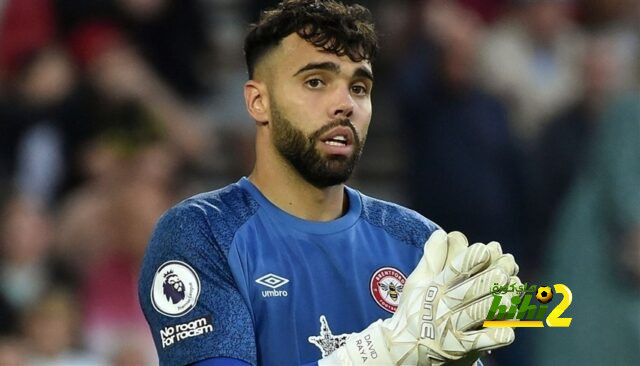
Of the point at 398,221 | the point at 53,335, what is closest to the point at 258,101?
the point at 398,221

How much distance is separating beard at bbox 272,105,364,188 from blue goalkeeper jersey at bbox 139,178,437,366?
0.38 feet

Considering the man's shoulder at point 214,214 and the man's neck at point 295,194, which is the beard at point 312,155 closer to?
the man's neck at point 295,194

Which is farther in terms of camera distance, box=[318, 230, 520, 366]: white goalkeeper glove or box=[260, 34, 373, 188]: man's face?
box=[260, 34, 373, 188]: man's face

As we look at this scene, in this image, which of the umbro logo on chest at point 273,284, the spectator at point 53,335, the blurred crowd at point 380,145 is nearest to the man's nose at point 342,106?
the umbro logo on chest at point 273,284

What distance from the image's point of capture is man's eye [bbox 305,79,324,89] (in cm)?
309

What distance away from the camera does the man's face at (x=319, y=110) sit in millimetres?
3072

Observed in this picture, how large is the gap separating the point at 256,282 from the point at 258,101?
54 cm

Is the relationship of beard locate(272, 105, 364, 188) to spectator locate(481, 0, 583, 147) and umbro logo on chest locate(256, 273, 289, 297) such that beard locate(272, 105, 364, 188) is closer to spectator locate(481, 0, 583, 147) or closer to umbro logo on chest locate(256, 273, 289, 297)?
umbro logo on chest locate(256, 273, 289, 297)

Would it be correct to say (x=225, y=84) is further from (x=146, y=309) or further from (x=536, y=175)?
(x=146, y=309)

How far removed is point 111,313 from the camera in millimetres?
5863

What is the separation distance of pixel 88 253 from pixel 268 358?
3.33 m

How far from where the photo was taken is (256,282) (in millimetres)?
2926

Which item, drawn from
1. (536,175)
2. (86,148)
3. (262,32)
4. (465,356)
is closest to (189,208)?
(262,32)

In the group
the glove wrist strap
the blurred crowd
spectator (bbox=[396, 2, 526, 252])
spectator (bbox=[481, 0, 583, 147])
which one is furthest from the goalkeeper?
spectator (bbox=[481, 0, 583, 147])
